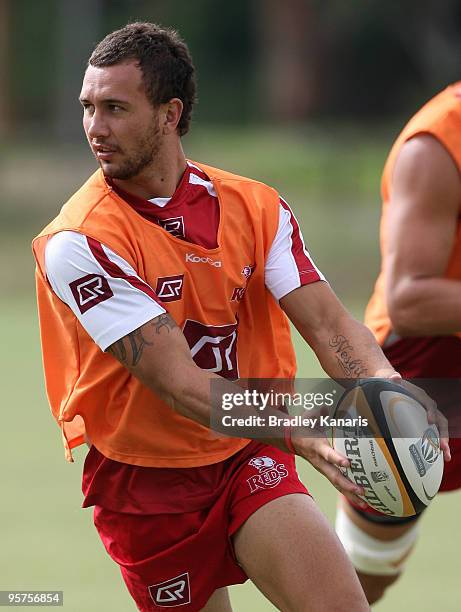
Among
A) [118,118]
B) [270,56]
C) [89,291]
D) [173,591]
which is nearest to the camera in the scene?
[89,291]

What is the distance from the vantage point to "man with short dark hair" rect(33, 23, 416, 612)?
4242 mm

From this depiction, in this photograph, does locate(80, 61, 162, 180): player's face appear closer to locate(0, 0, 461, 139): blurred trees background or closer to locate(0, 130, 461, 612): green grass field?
locate(0, 130, 461, 612): green grass field

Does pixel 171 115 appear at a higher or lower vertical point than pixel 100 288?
higher

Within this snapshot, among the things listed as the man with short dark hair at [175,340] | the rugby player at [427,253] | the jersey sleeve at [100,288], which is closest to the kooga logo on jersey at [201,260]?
the man with short dark hair at [175,340]

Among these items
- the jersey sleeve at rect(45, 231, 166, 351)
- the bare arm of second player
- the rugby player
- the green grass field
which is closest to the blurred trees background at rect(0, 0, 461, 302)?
Answer: the green grass field

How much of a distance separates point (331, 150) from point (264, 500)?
28021 mm

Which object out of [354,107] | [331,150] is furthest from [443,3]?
[331,150]

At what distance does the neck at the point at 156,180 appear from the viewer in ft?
14.8

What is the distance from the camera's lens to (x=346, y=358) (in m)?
4.61

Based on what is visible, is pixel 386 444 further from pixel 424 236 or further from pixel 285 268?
pixel 424 236

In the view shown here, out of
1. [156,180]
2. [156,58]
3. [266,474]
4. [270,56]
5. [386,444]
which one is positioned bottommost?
[270,56]

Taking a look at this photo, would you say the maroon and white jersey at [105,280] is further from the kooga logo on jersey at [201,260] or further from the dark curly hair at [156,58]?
the dark curly hair at [156,58]

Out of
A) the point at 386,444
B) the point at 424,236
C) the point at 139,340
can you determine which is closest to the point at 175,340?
the point at 139,340

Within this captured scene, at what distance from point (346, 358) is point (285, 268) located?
355 mm
